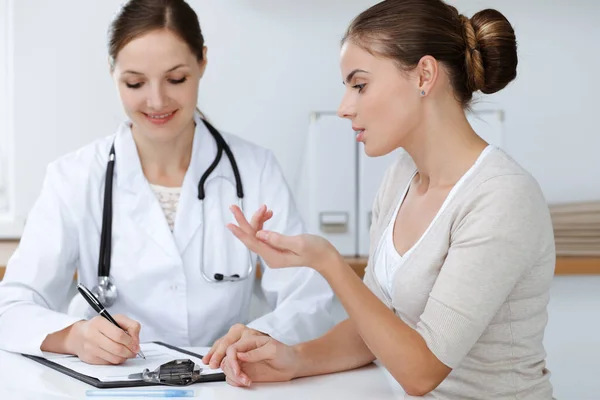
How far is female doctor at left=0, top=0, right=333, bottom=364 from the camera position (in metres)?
1.80

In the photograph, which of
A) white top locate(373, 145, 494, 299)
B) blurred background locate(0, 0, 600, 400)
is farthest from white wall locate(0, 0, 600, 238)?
white top locate(373, 145, 494, 299)

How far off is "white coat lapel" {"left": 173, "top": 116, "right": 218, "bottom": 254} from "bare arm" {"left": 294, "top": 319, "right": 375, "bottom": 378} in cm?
51

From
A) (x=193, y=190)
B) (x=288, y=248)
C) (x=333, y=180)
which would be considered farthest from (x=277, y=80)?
(x=288, y=248)

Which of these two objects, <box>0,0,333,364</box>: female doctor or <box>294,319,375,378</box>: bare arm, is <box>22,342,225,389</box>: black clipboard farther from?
<box>0,0,333,364</box>: female doctor

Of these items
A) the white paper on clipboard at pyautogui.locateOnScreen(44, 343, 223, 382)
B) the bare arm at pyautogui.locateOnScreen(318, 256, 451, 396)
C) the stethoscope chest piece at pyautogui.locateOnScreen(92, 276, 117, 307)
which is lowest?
the white paper on clipboard at pyautogui.locateOnScreen(44, 343, 223, 382)

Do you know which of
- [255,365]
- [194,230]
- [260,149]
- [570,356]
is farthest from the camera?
[570,356]

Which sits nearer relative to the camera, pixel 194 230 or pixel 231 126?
pixel 194 230

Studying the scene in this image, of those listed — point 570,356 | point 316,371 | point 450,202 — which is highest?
point 450,202

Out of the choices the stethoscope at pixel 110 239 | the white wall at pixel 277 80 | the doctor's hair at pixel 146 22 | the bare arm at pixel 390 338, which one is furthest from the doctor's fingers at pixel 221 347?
the white wall at pixel 277 80

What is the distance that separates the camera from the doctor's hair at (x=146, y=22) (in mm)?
1816

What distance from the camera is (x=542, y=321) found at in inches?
A: 55.4

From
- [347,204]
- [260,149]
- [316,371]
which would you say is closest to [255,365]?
[316,371]

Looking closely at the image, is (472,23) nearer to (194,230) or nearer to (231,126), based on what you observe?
(194,230)

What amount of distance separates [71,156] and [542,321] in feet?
3.69
